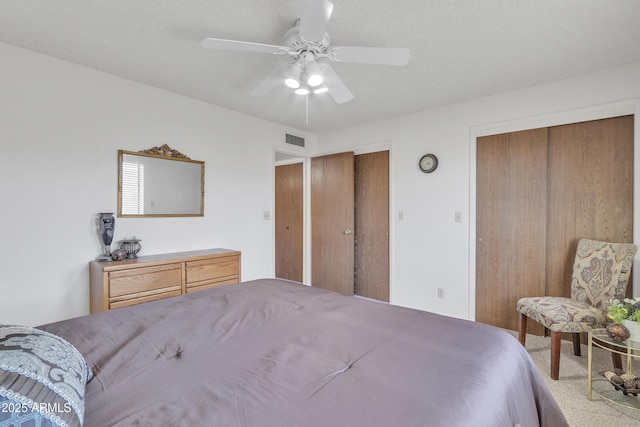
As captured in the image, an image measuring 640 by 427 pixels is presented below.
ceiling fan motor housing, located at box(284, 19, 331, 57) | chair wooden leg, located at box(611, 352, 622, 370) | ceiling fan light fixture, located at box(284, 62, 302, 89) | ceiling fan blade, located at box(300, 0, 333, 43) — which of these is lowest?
chair wooden leg, located at box(611, 352, 622, 370)

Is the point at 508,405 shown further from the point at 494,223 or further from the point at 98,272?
the point at 98,272

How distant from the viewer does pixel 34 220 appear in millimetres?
2195

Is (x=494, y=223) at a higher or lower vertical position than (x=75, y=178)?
lower

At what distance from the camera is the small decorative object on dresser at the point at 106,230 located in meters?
2.45

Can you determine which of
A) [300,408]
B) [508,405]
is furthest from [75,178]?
[508,405]

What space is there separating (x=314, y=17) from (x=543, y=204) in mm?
2730

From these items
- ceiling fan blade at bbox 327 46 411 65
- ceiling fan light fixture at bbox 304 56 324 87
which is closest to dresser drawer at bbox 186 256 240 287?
ceiling fan light fixture at bbox 304 56 324 87

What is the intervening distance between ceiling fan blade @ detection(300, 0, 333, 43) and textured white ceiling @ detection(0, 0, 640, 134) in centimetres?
36

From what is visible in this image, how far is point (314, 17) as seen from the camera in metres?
1.36

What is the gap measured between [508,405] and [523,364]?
0.35 m

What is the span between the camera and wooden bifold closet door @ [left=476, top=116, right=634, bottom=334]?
8.13 feet

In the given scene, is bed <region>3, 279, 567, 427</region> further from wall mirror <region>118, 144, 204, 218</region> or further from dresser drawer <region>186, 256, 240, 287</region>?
wall mirror <region>118, 144, 204, 218</region>

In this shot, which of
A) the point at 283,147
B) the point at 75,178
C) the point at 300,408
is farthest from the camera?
the point at 283,147

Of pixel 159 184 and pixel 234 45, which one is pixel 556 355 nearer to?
pixel 234 45
